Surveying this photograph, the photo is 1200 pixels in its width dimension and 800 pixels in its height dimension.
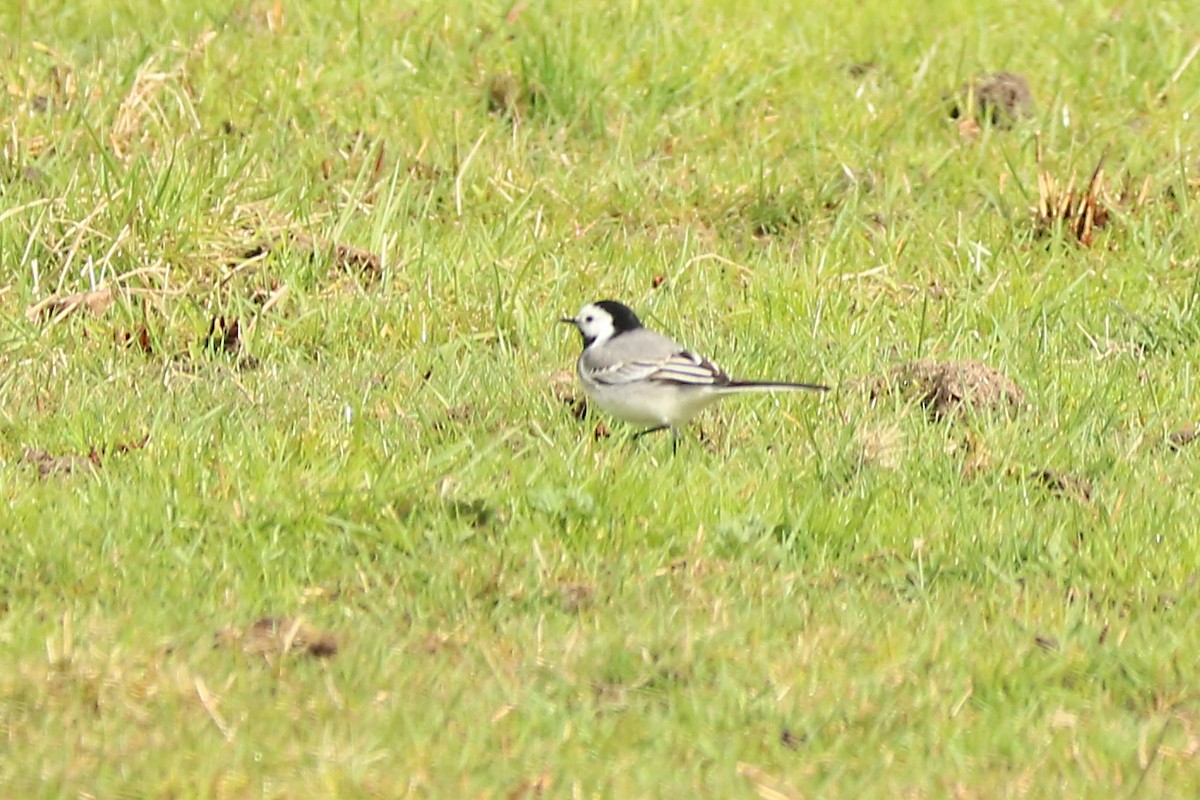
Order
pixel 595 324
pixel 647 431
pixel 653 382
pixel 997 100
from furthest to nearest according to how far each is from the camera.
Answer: pixel 997 100
pixel 595 324
pixel 647 431
pixel 653 382

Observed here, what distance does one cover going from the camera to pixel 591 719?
471cm

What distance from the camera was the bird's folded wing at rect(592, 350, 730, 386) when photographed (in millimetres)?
6688

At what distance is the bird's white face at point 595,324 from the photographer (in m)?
7.43

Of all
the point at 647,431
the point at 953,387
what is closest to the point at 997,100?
the point at 953,387

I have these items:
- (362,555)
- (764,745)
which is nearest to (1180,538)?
(764,745)

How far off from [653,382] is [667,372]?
81mm

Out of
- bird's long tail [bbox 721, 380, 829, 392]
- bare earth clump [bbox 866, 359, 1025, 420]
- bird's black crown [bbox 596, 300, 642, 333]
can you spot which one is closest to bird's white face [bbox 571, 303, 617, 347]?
bird's black crown [bbox 596, 300, 642, 333]

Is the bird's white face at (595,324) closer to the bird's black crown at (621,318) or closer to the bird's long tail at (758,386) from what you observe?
the bird's black crown at (621,318)

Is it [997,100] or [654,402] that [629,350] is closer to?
[654,402]

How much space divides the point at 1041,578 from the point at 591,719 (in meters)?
1.63

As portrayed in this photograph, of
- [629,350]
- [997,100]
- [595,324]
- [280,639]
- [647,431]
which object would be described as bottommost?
[997,100]

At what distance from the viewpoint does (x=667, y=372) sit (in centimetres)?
675

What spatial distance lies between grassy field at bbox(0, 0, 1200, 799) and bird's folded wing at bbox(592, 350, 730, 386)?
23 cm

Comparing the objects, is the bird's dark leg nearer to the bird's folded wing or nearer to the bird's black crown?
the bird's folded wing
